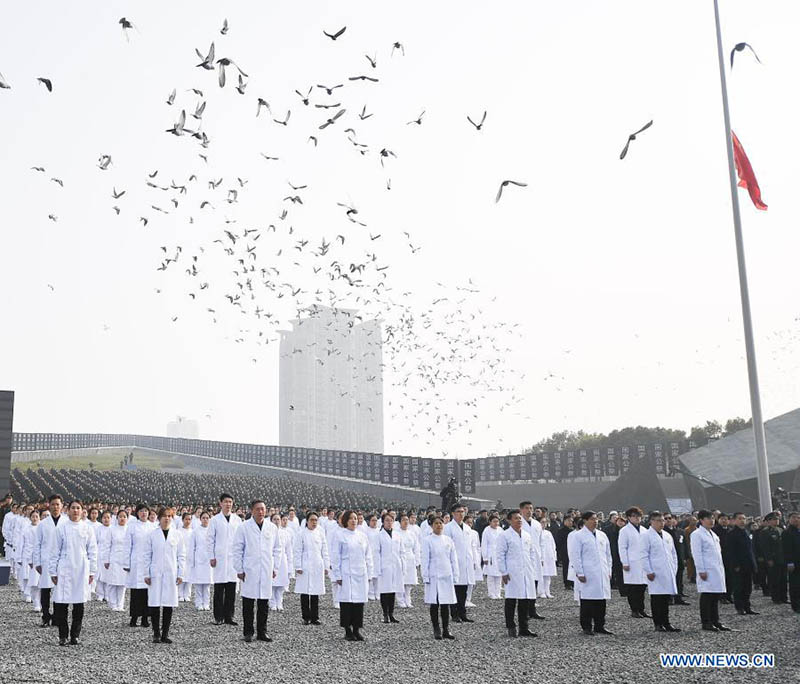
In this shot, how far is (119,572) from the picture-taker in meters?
15.4

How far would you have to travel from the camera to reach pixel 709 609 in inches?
494

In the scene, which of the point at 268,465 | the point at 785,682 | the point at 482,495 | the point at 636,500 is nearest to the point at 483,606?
the point at 785,682

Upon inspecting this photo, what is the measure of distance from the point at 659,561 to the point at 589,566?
1300 millimetres

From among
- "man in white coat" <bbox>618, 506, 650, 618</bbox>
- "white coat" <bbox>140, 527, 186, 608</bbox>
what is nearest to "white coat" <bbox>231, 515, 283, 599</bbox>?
"white coat" <bbox>140, 527, 186, 608</bbox>

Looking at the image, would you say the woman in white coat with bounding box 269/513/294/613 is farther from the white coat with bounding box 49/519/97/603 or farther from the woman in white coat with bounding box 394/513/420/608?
the white coat with bounding box 49/519/97/603

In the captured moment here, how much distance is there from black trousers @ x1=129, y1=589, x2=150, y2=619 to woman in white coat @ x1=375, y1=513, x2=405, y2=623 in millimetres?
3885

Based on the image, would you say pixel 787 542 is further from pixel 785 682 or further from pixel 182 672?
pixel 182 672

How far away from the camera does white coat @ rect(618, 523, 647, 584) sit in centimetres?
1320

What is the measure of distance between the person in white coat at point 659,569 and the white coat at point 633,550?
0.53 ft

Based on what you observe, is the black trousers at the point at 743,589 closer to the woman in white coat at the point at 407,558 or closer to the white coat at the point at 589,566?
the white coat at the point at 589,566

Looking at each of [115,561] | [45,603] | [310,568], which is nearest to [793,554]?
[310,568]

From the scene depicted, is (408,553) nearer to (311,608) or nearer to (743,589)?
(311,608)

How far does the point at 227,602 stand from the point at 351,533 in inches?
115

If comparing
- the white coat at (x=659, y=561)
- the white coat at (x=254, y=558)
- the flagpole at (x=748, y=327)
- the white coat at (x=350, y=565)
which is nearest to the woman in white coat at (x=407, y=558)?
the white coat at (x=350, y=565)
